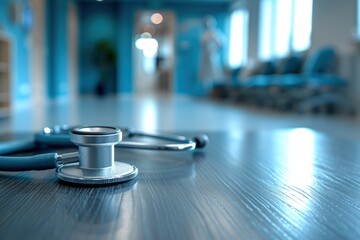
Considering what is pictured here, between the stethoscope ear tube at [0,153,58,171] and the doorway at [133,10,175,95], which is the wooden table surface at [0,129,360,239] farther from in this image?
the doorway at [133,10,175,95]

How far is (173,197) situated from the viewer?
334 mm

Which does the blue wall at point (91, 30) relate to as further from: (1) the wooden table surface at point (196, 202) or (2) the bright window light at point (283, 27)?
(1) the wooden table surface at point (196, 202)

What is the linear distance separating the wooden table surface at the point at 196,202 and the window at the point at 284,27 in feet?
22.1

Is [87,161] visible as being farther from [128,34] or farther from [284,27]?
[128,34]

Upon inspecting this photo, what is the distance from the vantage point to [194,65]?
38.6 feet

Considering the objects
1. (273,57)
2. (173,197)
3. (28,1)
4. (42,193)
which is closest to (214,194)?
(173,197)

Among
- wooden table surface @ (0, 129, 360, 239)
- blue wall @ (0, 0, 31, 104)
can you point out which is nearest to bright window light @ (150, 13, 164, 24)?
blue wall @ (0, 0, 31, 104)

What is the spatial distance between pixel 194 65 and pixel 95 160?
37.9 ft

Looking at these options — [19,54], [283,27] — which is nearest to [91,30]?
[19,54]

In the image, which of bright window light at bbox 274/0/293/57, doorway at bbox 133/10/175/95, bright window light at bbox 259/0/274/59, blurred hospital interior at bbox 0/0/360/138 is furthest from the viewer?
doorway at bbox 133/10/175/95

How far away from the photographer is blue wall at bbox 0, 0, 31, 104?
5746 mm

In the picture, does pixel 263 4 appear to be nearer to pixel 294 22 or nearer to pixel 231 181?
pixel 294 22

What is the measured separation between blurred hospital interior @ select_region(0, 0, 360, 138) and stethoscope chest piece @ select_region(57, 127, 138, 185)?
3.11 meters

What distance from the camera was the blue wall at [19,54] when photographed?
5.75 metres
